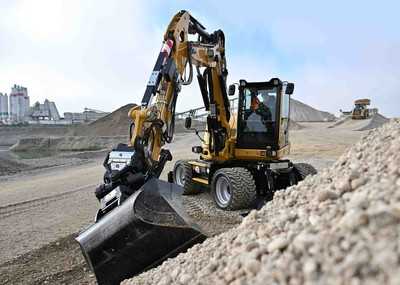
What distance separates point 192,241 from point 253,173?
10.5 ft

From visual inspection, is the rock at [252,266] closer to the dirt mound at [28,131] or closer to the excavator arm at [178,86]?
the excavator arm at [178,86]

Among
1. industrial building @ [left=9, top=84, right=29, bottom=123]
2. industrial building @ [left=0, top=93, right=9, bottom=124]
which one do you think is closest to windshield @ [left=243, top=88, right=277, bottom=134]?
industrial building @ [left=9, top=84, right=29, bottom=123]

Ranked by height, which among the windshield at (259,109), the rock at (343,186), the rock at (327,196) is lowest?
the rock at (327,196)

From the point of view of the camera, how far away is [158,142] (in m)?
6.05

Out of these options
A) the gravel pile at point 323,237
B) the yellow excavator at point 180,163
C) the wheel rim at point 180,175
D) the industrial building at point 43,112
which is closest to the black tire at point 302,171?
the yellow excavator at point 180,163

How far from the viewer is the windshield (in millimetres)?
7305

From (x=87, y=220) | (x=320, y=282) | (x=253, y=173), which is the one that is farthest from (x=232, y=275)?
(x=87, y=220)

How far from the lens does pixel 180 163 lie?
27.9 ft

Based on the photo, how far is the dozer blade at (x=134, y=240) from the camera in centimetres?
416

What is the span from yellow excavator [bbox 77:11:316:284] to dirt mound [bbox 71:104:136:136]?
2957 cm

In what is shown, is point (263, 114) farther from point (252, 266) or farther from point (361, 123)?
point (361, 123)

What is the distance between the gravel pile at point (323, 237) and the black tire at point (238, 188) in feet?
10.5

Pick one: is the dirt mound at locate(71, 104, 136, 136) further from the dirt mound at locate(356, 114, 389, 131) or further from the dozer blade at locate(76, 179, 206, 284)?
the dozer blade at locate(76, 179, 206, 284)

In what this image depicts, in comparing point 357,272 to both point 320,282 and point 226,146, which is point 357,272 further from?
point 226,146
